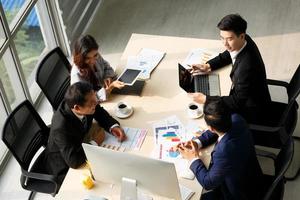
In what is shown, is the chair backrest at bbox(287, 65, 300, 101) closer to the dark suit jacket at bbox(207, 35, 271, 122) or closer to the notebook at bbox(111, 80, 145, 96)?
the dark suit jacket at bbox(207, 35, 271, 122)

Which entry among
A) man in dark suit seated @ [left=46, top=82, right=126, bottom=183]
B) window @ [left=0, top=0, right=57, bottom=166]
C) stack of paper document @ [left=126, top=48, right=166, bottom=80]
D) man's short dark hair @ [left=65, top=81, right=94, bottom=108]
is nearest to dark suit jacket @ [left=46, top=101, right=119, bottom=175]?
man in dark suit seated @ [left=46, top=82, right=126, bottom=183]

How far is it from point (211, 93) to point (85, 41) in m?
1.09

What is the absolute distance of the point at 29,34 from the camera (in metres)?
5.48

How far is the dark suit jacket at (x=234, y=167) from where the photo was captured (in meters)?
3.05

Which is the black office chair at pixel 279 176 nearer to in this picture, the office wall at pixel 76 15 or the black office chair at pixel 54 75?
the black office chair at pixel 54 75

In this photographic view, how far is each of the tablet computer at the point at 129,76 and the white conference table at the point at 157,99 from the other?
110mm

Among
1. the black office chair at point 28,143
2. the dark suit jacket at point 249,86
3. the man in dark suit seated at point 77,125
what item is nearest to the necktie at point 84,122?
the man in dark suit seated at point 77,125

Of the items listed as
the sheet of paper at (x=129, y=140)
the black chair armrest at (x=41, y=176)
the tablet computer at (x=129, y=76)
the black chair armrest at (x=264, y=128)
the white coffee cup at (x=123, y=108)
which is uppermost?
the tablet computer at (x=129, y=76)

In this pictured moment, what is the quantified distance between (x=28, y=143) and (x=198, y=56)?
5.35ft

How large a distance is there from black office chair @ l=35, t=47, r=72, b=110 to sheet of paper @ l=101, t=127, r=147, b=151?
0.76 meters

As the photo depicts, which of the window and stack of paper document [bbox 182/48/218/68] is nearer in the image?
stack of paper document [bbox 182/48/218/68]

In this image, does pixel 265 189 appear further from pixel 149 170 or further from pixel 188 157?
pixel 149 170

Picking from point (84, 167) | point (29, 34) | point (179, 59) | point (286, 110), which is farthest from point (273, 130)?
point (29, 34)

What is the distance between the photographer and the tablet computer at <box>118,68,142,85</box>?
401 cm
